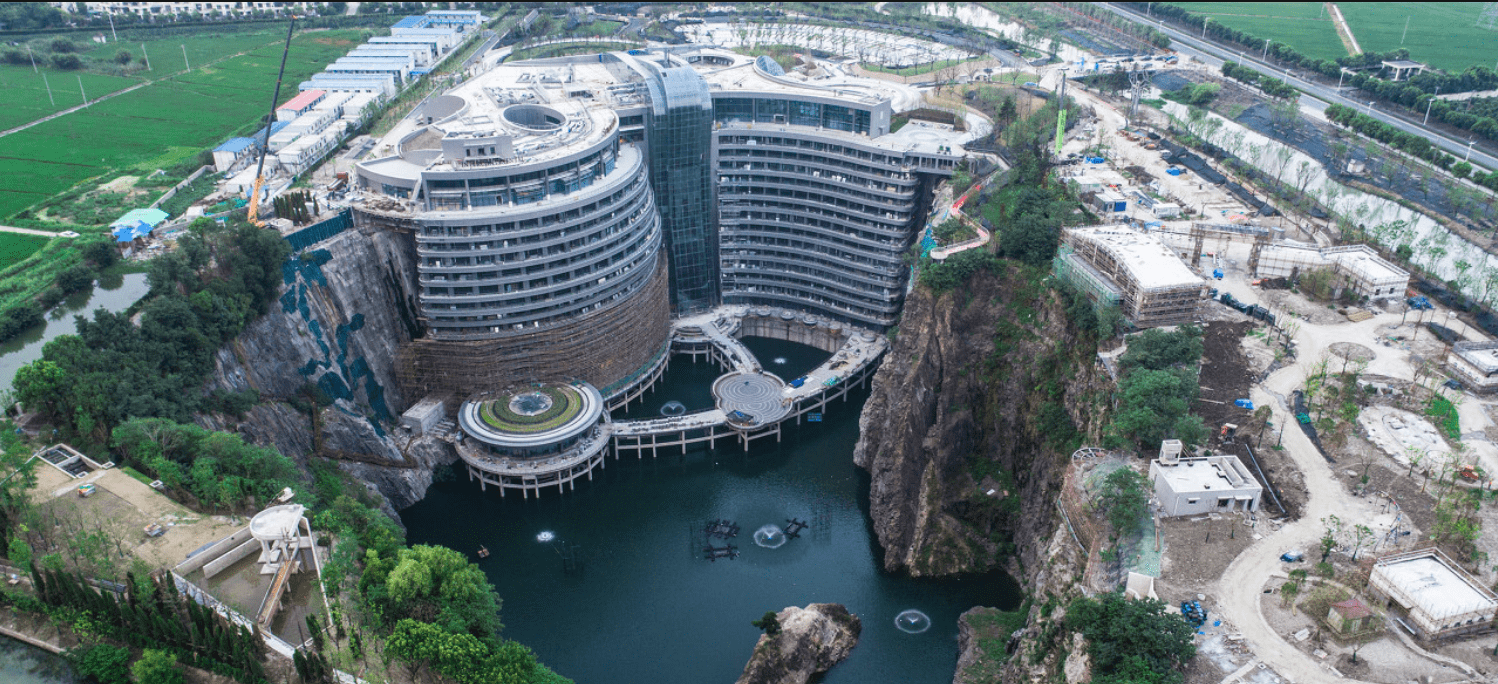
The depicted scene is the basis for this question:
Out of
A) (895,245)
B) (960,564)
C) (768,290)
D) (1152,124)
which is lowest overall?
(960,564)

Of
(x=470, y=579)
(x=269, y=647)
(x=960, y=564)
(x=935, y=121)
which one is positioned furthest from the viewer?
(x=935, y=121)

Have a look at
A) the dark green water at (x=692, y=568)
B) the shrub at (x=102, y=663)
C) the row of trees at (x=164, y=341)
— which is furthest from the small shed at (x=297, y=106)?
the shrub at (x=102, y=663)

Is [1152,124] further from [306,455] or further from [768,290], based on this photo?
[306,455]

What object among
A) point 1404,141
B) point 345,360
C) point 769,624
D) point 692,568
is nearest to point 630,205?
point 345,360

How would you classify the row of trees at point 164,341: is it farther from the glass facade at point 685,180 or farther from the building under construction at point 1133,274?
the building under construction at point 1133,274

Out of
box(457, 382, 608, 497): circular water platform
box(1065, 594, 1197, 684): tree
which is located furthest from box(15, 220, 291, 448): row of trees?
box(1065, 594, 1197, 684): tree

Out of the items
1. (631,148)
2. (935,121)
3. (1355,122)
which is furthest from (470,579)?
(1355,122)

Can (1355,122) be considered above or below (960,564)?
above

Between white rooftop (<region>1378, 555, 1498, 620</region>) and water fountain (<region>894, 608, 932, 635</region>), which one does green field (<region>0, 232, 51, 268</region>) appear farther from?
white rooftop (<region>1378, 555, 1498, 620</region>)
